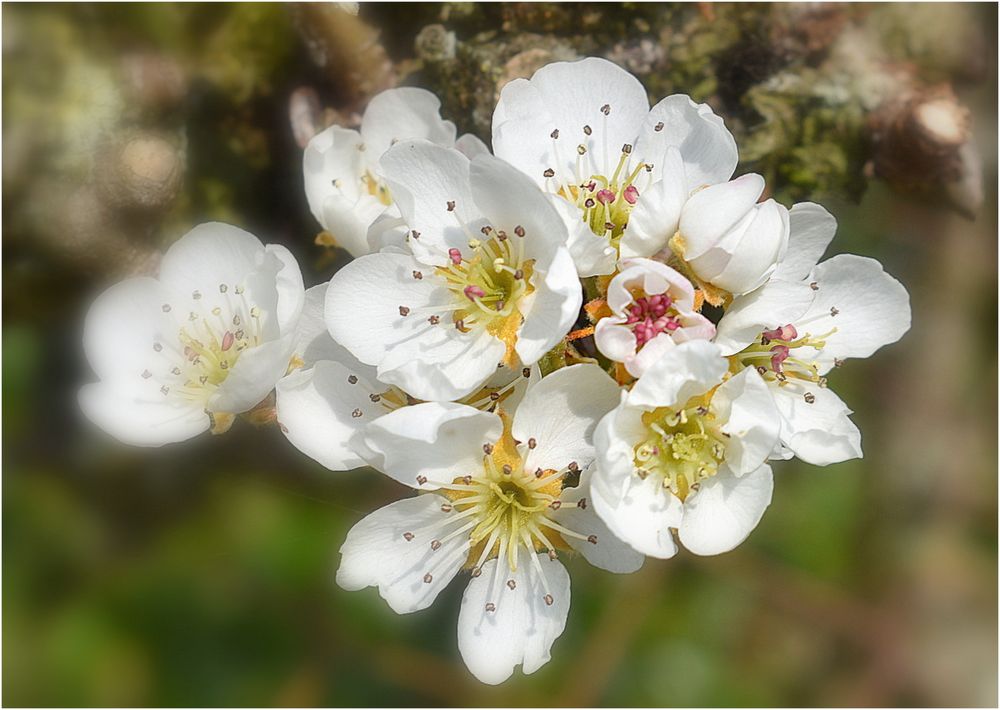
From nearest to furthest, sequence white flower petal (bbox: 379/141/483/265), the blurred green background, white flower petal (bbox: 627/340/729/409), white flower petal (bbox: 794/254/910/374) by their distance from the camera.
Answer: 1. white flower petal (bbox: 627/340/729/409)
2. white flower petal (bbox: 379/141/483/265)
3. white flower petal (bbox: 794/254/910/374)
4. the blurred green background

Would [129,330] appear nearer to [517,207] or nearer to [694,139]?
[517,207]

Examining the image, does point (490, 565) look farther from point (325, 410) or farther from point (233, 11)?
point (233, 11)

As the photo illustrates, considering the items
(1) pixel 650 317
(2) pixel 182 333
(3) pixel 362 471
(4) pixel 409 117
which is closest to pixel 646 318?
(1) pixel 650 317

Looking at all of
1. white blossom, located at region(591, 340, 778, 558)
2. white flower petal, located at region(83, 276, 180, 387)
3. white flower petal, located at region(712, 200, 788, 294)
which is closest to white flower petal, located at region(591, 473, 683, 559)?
white blossom, located at region(591, 340, 778, 558)

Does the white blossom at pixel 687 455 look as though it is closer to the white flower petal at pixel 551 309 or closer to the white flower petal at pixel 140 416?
the white flower petal at pixel 551 309

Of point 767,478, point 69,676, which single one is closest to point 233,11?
point 767,478

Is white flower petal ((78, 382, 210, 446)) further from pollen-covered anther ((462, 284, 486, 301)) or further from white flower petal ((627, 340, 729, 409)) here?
white flower petal ((627, 340, 729, 409))
